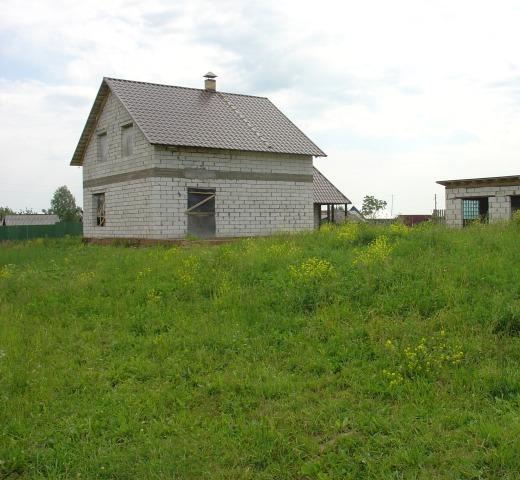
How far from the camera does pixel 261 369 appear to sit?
5.97m

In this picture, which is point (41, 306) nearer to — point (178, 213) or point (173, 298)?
point (173, 298)

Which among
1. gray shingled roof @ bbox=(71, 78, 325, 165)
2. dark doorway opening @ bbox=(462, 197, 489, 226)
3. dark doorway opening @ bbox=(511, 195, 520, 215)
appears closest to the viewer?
gray shingled roof @ bbox=(71, 78, 325, 165)

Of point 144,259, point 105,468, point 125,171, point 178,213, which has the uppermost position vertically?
point 125,171

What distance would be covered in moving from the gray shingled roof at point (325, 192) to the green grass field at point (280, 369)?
18430 millimetres

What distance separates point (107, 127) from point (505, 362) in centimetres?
1743

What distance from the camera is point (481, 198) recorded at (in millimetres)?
22734

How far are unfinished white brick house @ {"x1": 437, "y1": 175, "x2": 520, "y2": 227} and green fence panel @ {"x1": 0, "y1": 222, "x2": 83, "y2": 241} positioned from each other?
21.8 m

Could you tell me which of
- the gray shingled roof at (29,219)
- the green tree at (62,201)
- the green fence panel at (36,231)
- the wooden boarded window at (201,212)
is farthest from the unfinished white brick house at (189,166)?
the green tree at (62,201)

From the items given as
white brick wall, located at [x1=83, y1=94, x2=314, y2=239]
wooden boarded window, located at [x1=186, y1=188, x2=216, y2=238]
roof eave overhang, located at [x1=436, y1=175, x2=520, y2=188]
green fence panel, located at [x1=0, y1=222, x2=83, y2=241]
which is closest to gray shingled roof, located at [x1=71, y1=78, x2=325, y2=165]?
white brick wall, located at [x1=83, y1=94, x2=314, y2=239]

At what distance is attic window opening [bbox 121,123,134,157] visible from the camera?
1871cm

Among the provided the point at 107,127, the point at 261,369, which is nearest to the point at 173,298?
the point at 261,369

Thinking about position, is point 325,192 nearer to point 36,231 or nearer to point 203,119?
point 203,119

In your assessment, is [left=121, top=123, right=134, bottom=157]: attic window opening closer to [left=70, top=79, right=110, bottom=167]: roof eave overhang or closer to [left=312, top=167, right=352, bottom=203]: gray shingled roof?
[left=70, top=79, right=110, bottom=167]: roof eave overhang

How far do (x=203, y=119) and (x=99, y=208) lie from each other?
552cm
